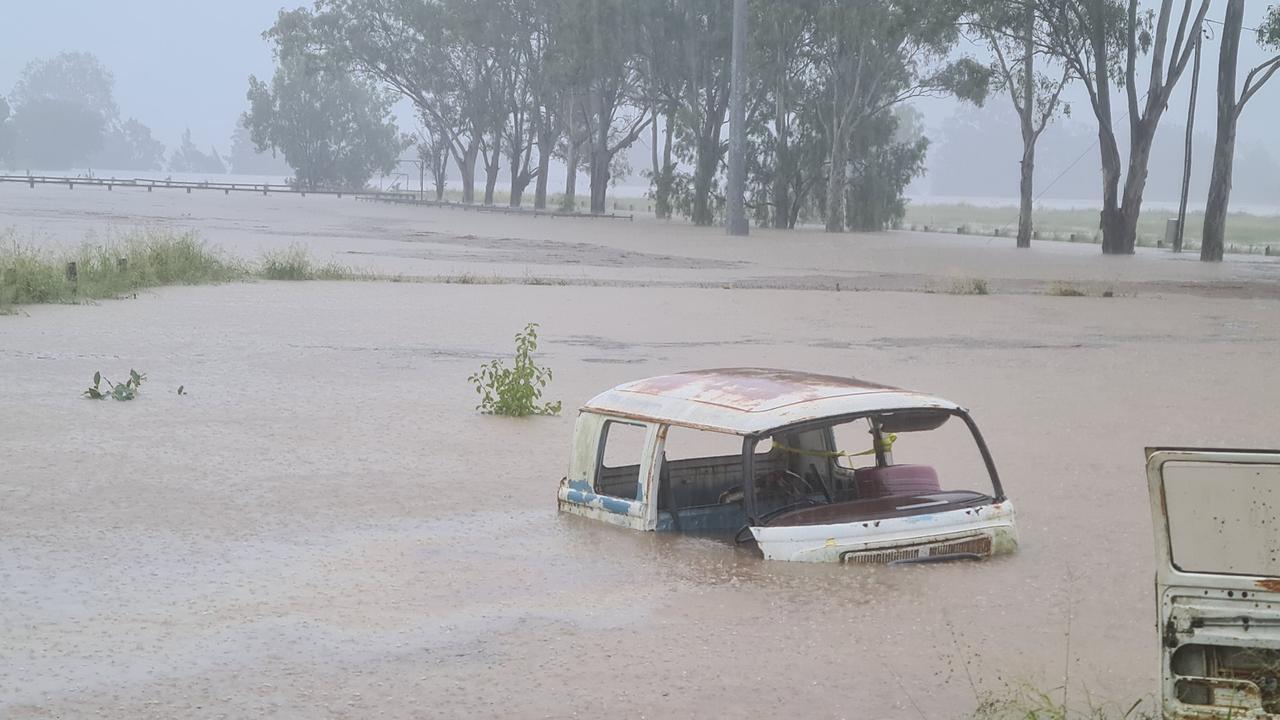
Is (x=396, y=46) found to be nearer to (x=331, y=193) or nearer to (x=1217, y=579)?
(x=331, y=193)

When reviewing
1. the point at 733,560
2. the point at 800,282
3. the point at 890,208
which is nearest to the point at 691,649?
the point at 733,560

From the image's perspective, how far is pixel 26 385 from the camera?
1573cm

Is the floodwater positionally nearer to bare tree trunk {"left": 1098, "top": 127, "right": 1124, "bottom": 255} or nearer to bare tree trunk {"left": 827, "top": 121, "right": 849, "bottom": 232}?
bare tree trunk {"left": 1098, "top": 127, "right": 1124, "bottom": 255}

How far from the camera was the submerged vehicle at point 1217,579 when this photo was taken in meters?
5.25

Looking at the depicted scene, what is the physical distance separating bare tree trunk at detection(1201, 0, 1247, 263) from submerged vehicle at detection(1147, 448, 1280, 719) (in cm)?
3825

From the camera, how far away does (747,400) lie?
9.80 m

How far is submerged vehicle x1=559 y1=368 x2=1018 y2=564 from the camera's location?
938 centimetres

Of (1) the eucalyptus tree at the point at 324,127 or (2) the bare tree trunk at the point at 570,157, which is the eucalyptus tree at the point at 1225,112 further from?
(1) the eucalyptus tree at the point at 324,127

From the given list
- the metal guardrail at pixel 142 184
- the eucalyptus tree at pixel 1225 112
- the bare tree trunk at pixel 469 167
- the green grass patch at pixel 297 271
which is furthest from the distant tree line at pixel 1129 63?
the metal guardrail at pixel 142 184

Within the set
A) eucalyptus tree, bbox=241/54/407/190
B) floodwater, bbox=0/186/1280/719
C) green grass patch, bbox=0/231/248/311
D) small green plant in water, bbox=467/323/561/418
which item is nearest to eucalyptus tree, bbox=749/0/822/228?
green grass patch, bbox=0/231/248/311

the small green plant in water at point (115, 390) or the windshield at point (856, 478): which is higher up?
the windshield at point (856, 478)

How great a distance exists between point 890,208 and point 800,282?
35755mm

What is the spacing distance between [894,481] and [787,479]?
0.72 m

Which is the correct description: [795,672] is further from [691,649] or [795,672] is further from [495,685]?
[495,685]
